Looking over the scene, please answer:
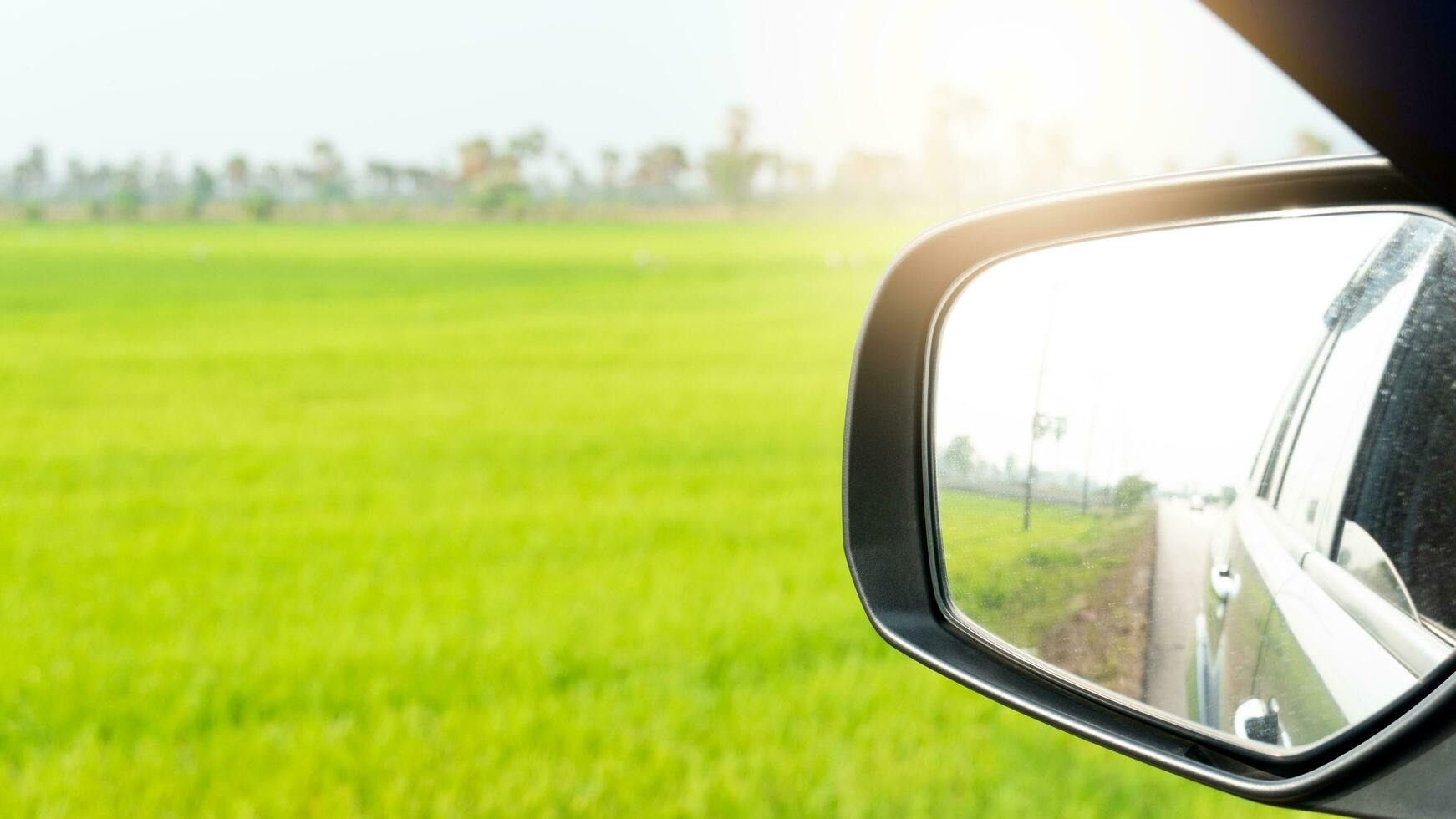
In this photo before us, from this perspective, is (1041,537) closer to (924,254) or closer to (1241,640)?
(1241,640)

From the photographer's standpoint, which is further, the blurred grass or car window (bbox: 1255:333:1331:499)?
the blurred grass

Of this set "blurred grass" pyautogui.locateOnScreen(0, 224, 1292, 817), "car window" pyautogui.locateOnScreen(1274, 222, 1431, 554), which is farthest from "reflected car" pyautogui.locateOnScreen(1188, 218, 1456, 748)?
"blurred grass" pyautogui.locateOnScreen(0, 224, 1292, 817)

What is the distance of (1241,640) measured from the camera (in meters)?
0.88

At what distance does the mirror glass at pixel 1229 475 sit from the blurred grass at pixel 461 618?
2.10 m

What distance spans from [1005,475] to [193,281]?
103 ft

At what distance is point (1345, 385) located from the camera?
843mm

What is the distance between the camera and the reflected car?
71cm

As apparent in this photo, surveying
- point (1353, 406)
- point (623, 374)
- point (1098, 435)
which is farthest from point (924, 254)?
point (623, 374)

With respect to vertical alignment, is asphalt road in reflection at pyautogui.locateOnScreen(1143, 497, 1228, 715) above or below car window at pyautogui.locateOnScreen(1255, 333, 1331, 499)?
below

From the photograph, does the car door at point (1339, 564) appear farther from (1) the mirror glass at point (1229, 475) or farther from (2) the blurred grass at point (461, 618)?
(2) the blurred grass at point (461, 618)

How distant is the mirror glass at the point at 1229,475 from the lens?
0.74 metres

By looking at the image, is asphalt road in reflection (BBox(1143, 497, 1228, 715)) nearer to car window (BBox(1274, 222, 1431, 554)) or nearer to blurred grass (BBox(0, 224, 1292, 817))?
car window (BBox(1274, 222, 1431, 554))

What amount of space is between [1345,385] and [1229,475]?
11 centimetres

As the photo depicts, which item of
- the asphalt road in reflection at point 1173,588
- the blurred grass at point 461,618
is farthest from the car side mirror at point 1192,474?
the blurred grass at point 461,618
